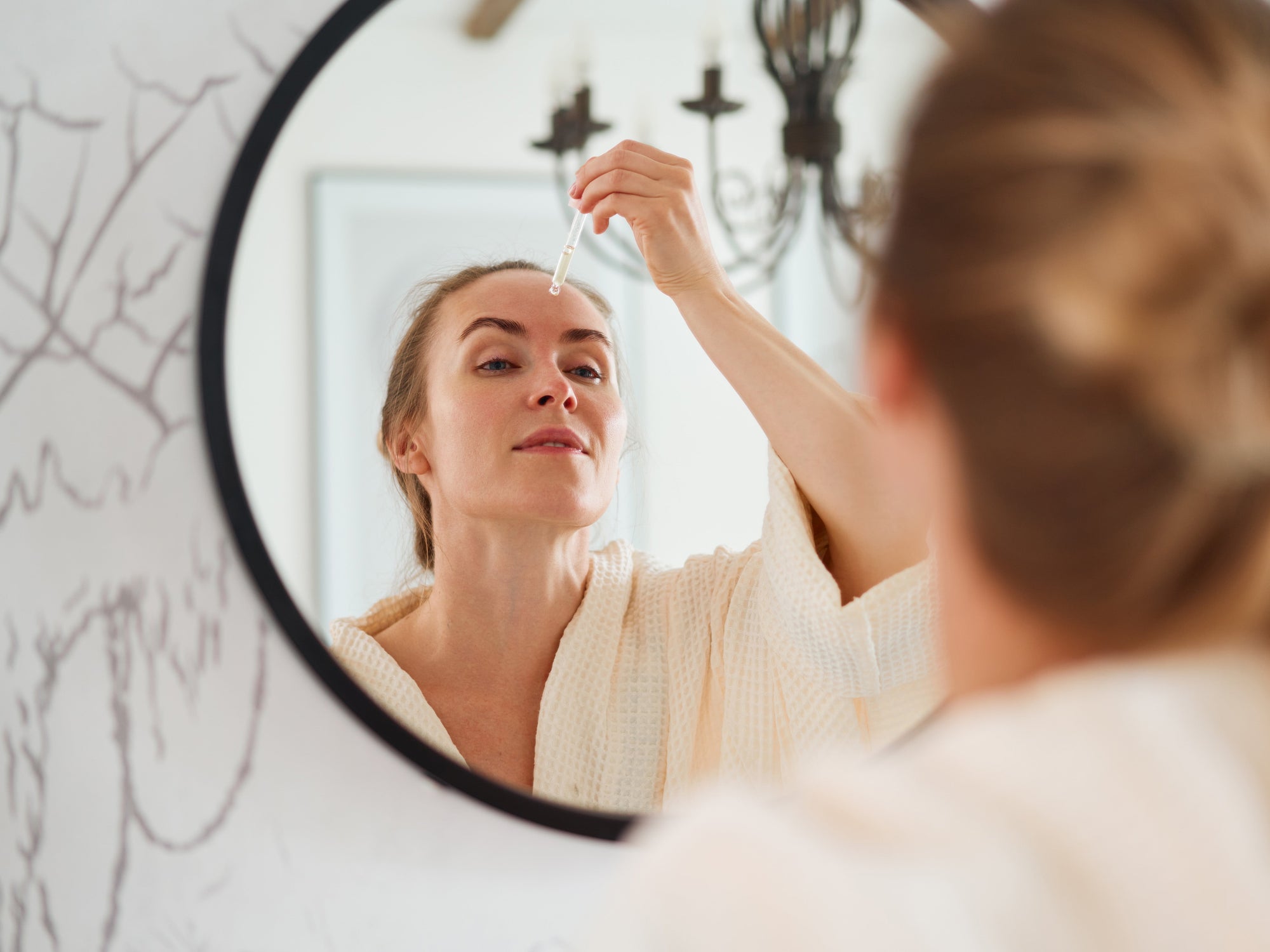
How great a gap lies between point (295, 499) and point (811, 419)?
0.32m

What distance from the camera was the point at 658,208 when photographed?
70 cm

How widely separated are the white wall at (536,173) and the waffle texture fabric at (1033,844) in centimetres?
40

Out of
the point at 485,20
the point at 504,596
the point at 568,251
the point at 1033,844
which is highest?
the point at 485,20

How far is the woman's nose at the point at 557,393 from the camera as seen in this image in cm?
68

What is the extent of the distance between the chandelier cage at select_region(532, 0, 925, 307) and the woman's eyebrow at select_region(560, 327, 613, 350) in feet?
0.17

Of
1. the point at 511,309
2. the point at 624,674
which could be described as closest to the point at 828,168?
the point at 511,309

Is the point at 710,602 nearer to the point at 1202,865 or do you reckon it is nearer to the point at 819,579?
the point at 819,579

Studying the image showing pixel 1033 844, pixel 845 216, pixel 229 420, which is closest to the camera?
pixel 1033 844

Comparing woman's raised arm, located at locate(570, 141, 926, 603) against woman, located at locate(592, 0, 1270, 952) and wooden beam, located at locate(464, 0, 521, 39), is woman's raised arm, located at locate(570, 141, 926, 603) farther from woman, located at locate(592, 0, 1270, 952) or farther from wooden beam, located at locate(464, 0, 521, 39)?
woman, located at locate(592, 0, 1270, 952)

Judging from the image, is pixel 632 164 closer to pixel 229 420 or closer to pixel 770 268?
pixel 770 268

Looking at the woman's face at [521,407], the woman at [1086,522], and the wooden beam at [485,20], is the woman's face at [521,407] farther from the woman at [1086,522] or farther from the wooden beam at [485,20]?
the woman at [1086,522]

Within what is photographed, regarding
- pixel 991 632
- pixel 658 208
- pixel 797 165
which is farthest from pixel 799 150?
pixel 991 632

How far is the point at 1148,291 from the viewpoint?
27 cm

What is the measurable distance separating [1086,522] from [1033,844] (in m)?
0.08
